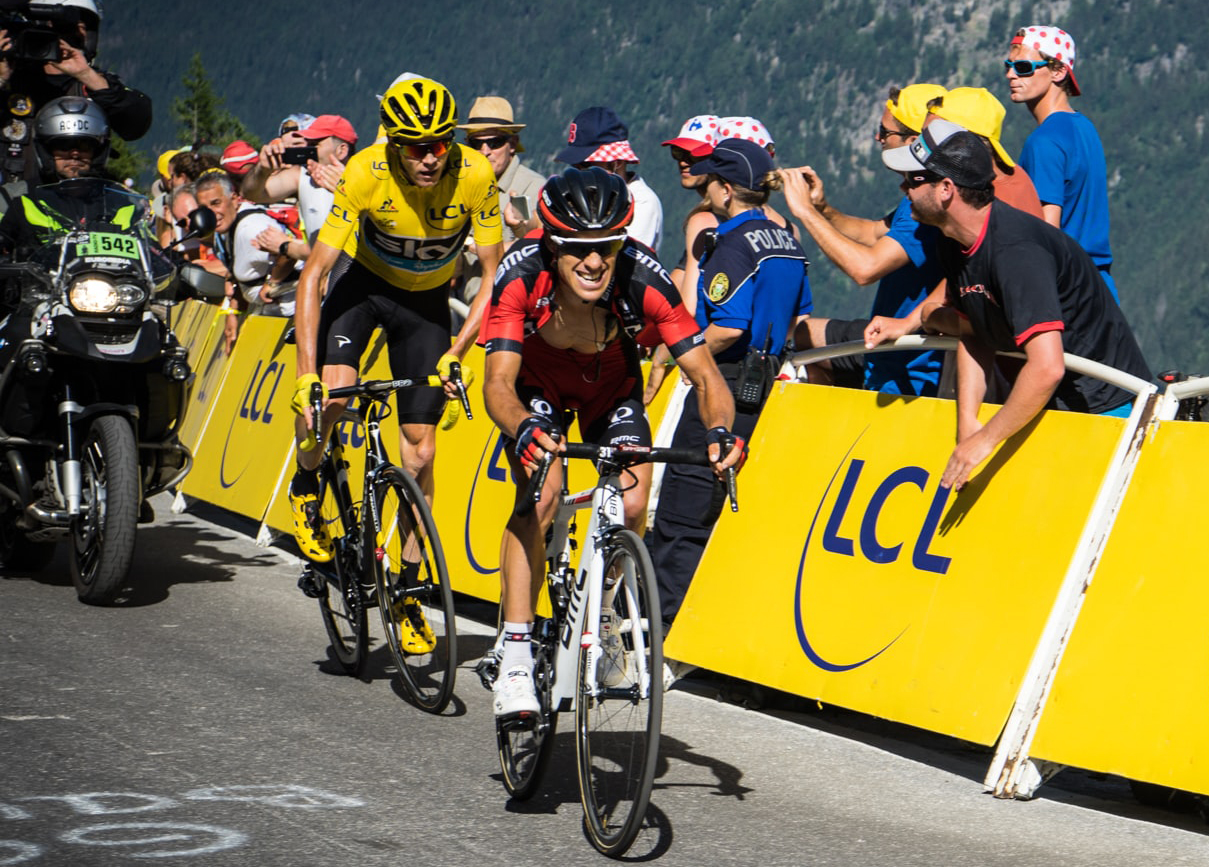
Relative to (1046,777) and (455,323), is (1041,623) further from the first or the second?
(455,323)

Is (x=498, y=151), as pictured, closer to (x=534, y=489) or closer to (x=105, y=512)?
(x=105, y=512)

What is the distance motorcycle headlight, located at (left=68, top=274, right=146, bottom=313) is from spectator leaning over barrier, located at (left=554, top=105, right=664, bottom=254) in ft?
8.82

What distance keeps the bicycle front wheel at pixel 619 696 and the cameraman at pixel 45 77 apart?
307 inches

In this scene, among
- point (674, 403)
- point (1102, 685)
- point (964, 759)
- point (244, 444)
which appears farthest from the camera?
point (244, 444)

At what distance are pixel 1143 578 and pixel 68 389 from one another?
5660 millimetres

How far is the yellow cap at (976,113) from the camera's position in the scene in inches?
278

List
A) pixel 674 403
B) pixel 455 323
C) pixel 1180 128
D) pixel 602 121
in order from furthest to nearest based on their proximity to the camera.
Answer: pixel 1180 128
pixel 455 323
pixel 602 121
pixel 674 403

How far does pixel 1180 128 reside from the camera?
195 feet

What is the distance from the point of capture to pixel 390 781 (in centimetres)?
557

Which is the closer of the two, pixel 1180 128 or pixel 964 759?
pixel 964 759

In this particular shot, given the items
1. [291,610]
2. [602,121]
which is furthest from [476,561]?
[602,121]

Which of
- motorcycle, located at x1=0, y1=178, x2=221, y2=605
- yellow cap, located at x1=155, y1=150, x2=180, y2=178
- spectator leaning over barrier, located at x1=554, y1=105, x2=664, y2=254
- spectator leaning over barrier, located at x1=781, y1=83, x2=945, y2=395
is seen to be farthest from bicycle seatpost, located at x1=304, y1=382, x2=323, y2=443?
yellow cap, located at x1=155, y1=150, x2=180, y2=178

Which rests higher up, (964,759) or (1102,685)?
(1102,685)

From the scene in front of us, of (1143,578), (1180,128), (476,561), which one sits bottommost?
(476,561)
